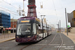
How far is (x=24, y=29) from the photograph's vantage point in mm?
13000

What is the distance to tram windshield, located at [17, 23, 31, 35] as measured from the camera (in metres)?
12.8

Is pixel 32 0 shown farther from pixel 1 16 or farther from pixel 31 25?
pixel 31 25

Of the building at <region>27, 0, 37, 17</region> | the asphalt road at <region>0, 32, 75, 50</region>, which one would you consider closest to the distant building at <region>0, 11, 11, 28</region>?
the building at <region>27, 0, 37, 17</region>

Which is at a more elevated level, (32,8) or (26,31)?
(32,8)

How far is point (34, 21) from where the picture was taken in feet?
44.8

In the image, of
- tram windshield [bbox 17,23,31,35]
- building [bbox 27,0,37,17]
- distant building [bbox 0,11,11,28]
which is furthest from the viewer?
building [bbox 27,0,37,17]

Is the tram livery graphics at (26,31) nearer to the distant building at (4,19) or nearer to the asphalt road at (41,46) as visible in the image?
the asphalt road at (41,46)

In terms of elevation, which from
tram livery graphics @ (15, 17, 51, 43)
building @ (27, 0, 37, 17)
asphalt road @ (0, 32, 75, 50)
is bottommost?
asphalt road @ (0, 32, 75, 50)

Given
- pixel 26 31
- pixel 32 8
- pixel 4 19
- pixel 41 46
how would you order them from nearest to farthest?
1. pixel 41 46
2. pixel 26 31
3. pixel 4 19
4. pixel 32 8

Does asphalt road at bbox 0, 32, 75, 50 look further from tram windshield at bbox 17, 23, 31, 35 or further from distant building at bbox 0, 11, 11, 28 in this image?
distant building at bbox 0, 11, 11, 28

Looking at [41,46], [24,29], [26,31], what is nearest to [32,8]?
[24,29]

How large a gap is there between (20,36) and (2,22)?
6035 centimetres

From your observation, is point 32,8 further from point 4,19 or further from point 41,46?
point 41,46

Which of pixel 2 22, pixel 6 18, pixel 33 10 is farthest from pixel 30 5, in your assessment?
pixel 2 22
